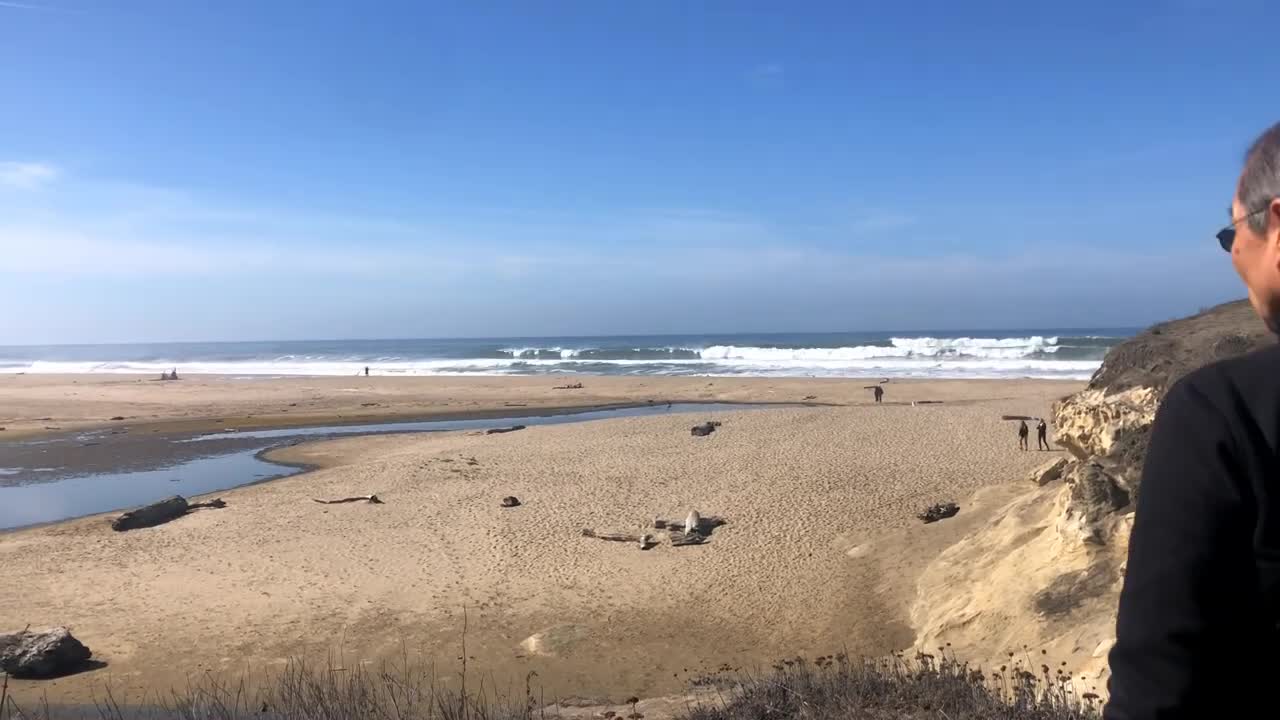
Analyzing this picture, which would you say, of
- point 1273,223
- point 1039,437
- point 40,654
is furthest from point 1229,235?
point 1039,437

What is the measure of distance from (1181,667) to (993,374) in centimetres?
4766

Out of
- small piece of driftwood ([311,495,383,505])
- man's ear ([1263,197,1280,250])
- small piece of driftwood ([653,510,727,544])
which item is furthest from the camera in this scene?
small piece of driftwood ([311,495,383,505])

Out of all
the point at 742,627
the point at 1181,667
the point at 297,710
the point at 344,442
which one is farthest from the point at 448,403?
the point at 1181,667

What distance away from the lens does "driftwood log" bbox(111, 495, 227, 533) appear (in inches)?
556

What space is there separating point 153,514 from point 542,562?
24.0ft

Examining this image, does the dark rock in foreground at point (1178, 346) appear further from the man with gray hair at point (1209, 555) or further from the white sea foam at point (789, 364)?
the white sea foam at point (789, 364)

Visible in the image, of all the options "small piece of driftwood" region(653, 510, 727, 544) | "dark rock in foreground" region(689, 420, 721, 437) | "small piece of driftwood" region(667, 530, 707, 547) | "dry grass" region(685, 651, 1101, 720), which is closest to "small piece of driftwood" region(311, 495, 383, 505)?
"small piece of driftwood" region(653, 510, 727, 544)

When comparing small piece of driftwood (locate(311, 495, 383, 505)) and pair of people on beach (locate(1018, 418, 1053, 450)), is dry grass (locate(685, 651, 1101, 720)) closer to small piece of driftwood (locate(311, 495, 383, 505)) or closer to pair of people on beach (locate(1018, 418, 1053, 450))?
small piece of driftwood (locate(311, 495, 383, 505))

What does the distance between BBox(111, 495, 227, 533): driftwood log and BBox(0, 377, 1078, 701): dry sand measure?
0.26 meters

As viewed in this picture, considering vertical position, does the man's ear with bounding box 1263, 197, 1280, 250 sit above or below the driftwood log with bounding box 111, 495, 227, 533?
above

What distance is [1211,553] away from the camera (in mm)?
1248

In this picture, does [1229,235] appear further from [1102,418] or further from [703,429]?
[703,429]

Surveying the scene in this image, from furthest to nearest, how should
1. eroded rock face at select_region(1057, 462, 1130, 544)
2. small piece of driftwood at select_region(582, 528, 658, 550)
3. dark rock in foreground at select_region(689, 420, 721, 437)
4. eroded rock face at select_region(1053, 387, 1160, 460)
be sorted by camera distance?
dark rock in foreground at select_region(689, 420, 721, 437), small piece of driftwood at select_region(582, 528, 658, 550), eroded rock face at select_region(1053, 387, 1160, 460), eroded rock face at select_region(1057, 462, 1130, 544)

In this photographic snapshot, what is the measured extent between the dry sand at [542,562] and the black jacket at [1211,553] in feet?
22.4
